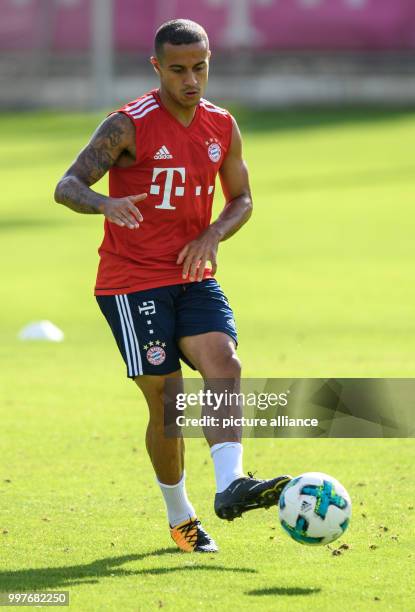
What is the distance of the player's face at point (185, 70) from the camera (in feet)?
24.6

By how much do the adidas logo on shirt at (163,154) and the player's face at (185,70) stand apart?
265 mm

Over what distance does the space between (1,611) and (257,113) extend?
44684 millimetres

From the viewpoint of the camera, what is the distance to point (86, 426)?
1134cm

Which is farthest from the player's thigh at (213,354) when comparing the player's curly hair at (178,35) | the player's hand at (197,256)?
the player's curly hair at (178,35)

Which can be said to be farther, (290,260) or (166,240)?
(290,260)

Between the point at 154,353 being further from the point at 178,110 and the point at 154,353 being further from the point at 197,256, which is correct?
the point at 178,110

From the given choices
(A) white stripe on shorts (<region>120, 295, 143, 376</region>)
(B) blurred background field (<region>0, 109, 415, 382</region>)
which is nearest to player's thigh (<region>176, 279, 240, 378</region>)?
(A) white stripe on shorts (<region>120, 295, 143, 376</region>)

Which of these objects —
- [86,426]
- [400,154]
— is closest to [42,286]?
[86,426]

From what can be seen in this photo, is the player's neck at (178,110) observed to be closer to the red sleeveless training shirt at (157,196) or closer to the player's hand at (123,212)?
the red sleeveless training shirt at (157,196)

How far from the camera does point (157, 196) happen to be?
7621 mm

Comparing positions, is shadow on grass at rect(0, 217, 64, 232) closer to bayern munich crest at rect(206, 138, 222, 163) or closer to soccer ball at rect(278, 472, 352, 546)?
bayern munich crest at rect(206, 138, 222, 163)

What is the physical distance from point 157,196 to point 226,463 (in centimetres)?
152

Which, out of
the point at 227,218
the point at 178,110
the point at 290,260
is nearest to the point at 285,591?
the point at 227,218

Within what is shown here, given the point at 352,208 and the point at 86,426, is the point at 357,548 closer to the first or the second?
the point at 86,426
